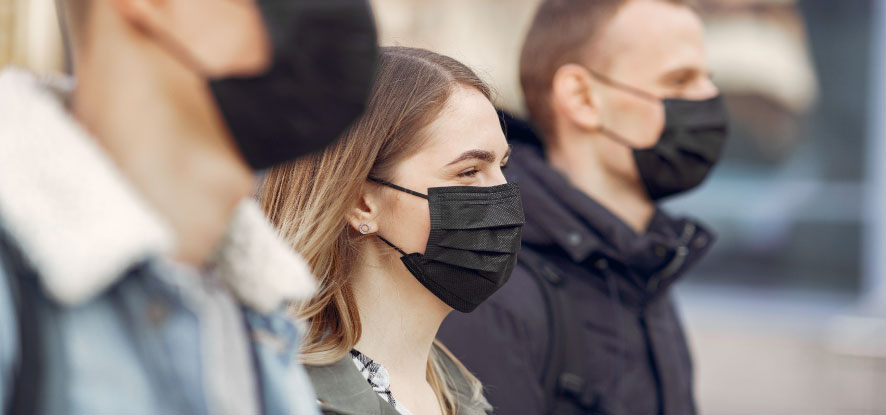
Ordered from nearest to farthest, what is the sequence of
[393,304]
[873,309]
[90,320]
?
[90,320] < [393,304] < [873,309]

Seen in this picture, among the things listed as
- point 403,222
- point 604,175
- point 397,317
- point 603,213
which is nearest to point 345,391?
point 397,317

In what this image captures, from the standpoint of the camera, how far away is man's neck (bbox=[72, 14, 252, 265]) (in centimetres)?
107

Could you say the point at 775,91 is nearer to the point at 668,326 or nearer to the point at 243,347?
the point at 668,326

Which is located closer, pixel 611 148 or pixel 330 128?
pixel 330 128

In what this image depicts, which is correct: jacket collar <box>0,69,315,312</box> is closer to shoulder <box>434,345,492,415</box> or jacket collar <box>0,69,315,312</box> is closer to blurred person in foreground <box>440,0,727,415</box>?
shoulder <box>434,345,492,415</box>

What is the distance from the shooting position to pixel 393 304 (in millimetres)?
2035

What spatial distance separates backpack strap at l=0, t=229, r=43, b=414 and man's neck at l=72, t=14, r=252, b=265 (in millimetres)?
157

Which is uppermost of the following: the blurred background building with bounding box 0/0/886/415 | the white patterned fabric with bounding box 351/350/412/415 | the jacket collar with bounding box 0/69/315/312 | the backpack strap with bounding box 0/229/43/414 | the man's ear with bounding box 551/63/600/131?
the jacket collar with bounding box 0/69/315/312

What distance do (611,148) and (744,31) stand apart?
19.2 ft

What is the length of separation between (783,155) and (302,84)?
26.5ft

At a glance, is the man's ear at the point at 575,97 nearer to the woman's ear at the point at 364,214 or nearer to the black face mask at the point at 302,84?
the woman's ear at the point at 364,214

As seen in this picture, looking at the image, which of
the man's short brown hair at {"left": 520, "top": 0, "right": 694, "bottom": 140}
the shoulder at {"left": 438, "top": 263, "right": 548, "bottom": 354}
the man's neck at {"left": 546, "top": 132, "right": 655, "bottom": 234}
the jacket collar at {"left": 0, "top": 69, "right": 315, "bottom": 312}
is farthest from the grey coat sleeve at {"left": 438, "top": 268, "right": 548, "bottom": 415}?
the jacket collar at {"left": 0, "top": 69, "right": 315, "bottom": 312}

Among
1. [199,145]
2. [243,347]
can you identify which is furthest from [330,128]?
[243,347]

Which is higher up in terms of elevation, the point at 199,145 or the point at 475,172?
the point at 199,145
